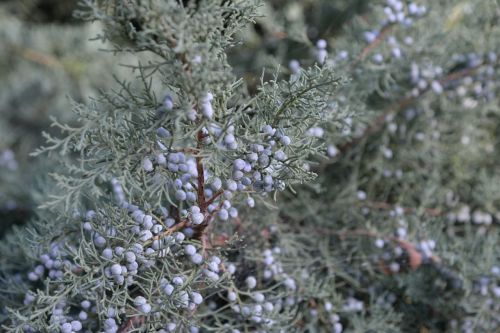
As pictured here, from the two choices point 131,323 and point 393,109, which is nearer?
point 131,323

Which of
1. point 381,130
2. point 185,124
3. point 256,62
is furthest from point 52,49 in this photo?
point 185,124

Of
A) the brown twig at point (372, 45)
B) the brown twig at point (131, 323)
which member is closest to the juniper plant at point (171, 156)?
the brown twig at point (131, 323)

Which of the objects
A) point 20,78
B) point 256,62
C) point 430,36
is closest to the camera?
point 430,36

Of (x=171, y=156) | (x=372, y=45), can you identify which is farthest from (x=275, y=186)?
(x=372, y=45)

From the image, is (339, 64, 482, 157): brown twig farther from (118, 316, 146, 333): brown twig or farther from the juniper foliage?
(118, 316, 146, 333): brown twig

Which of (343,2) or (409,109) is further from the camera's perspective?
(343,2)

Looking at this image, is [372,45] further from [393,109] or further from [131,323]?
[131,323]

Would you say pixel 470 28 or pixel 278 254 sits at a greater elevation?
pixel 470 28

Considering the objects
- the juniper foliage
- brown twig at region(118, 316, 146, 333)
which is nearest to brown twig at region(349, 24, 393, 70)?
the juniper foliage

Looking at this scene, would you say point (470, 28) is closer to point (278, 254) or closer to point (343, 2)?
point (343, 2)

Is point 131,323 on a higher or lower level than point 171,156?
lower
